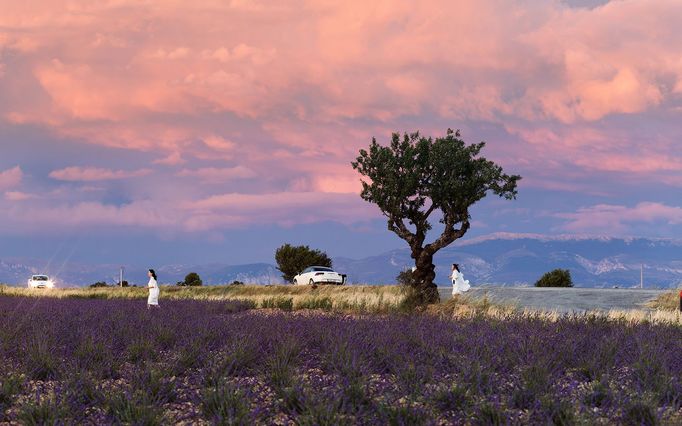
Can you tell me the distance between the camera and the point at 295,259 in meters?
54.3

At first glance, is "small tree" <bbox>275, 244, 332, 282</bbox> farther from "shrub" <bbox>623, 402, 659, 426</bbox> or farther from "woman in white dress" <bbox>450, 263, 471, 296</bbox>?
"shrub" <bbox>623, 402, 659, 426</bbox>

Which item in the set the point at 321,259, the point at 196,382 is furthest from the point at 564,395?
the point at 321,259

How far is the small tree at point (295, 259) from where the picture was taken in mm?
54344

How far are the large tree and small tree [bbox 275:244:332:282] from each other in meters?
30.5

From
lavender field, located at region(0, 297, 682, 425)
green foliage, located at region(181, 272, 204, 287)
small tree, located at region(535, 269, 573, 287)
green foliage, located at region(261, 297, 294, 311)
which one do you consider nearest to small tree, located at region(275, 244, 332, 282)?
green foliage, located at region(181, 272, 204, 287)

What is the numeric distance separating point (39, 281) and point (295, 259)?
854 inches

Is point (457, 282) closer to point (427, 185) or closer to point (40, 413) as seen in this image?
point (427, 185)

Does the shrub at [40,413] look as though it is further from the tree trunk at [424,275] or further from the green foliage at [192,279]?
the green foliage at [192,279]

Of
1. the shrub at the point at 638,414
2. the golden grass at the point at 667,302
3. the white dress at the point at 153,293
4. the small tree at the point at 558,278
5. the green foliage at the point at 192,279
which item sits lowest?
the golden grass at the point at 667,302

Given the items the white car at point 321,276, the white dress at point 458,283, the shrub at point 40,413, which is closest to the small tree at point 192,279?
the white car at point 321,276

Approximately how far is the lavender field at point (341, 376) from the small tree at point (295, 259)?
43.7 m

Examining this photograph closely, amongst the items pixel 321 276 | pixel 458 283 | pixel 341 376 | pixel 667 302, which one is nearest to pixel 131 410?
pixel 341 376

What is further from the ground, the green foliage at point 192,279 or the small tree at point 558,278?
the green foliage at point 192,279

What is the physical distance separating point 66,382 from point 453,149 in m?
18.9
